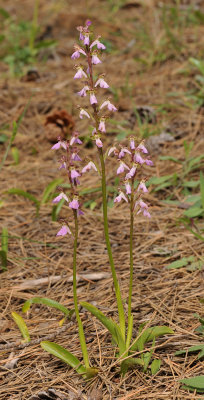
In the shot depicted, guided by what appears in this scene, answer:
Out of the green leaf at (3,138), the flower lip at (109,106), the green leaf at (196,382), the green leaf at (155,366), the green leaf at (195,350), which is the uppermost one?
the green leaf at (3,138)

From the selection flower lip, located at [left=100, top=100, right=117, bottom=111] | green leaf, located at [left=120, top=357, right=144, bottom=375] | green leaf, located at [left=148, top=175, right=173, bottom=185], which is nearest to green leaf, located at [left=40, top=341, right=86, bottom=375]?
green leaf, located at [left=120, top=357, right=144, bottom=375]

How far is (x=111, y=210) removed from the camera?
330cm

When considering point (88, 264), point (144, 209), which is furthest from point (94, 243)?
point (144, 209)

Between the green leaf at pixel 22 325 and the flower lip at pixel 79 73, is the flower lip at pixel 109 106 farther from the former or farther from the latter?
the green leaf at pixel 22 325

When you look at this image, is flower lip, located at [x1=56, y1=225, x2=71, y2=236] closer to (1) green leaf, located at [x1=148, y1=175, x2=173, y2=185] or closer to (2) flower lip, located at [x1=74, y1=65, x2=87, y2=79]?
(2) flower lip, located at [x1=74, y1=65, x2=87, y2=79]

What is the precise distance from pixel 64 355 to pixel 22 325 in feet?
1.19

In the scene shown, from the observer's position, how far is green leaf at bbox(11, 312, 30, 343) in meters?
2.26

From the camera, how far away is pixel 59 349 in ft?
6.61

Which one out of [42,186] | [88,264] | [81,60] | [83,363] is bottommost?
[83,363]

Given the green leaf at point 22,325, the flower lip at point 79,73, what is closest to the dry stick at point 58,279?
the green leaf at point 22,325

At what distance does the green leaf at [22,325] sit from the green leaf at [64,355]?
10.7 inches

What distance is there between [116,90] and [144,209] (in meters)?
2.89

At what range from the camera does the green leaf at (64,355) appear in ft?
6.57

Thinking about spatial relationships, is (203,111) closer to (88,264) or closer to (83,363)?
(88,264)
